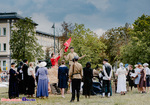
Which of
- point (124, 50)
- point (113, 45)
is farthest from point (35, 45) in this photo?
point (113, 45)

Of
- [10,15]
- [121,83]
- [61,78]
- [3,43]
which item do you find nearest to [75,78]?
[61,78]

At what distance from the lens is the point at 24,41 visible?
4131cm

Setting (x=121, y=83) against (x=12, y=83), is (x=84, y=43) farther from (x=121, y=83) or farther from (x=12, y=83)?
(x=12, y=83)

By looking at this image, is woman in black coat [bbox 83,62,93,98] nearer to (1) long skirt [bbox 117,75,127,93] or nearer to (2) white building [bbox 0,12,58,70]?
(1) long skirt [bbox 117,75,127,93]

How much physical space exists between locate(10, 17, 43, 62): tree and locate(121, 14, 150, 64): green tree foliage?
17720mm

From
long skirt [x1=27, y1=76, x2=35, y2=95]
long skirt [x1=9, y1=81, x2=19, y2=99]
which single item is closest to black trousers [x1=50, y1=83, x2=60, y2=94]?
long skirt [x1=27, y1=76, x2=35, y2=95]

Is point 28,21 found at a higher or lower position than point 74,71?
higher

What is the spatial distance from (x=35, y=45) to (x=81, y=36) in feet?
27.4

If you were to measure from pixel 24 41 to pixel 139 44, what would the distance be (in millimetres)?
19229

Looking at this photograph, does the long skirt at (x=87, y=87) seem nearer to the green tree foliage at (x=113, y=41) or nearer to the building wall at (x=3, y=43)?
the green tree foliage at (x=113, y=41)

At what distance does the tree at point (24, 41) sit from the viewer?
40438 millimetres

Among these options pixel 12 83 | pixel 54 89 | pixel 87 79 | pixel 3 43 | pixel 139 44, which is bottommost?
pixel 54 89

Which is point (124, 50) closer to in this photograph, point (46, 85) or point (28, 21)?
point (28, 21)

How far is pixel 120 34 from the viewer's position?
62469 millimetres
